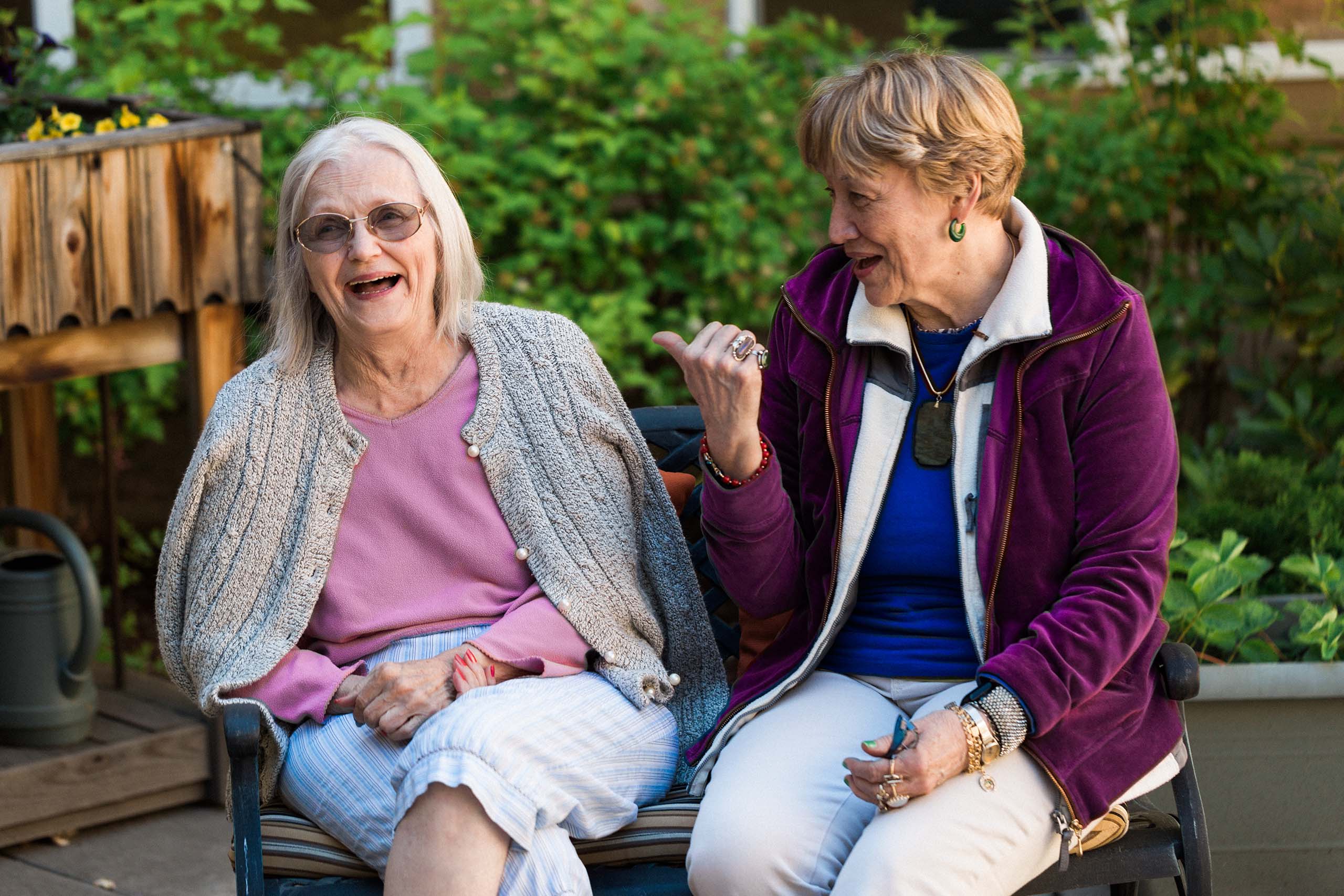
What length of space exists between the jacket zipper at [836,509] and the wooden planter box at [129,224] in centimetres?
173

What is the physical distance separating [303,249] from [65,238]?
105cm

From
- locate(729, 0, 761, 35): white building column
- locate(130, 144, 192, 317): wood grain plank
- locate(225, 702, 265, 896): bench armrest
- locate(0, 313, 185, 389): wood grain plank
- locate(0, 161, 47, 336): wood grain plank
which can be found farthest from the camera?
locate(729, 0, 761, 35): white building column

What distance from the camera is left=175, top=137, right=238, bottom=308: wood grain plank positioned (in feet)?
11.8

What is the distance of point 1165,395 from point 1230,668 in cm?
75

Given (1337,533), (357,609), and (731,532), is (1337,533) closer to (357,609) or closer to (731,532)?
(731,532)

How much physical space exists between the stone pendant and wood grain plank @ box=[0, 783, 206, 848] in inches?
92.3

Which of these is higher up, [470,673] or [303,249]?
[303,249]

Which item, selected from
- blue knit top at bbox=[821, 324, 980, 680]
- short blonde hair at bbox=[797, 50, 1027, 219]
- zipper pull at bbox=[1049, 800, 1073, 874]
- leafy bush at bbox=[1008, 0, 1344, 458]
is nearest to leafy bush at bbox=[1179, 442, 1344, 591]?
leafy bush at bbox=[1008, 0, 1344, 458]

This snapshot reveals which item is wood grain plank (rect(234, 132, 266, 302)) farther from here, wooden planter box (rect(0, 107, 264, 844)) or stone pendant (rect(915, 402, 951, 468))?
stone pendant (rect(915, 402, 951, 468))

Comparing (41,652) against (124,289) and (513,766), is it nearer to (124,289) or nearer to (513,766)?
(124,289)

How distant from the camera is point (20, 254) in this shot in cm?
329

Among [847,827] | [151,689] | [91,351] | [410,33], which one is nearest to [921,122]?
[847,827]

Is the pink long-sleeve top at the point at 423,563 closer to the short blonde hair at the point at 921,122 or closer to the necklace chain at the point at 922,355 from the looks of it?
the necklace chain at the point at 922,355

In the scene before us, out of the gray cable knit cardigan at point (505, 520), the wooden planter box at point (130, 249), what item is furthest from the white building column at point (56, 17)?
the gray cable knit cardigan at point (505, 520)
